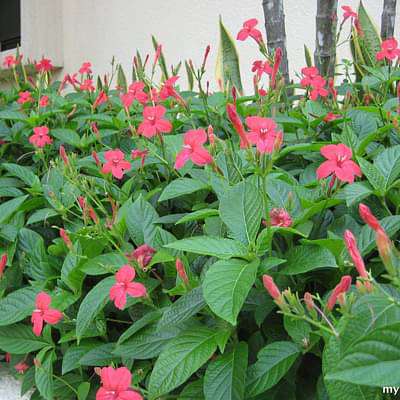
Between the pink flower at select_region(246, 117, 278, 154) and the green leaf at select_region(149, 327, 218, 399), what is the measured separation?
309 millimetres

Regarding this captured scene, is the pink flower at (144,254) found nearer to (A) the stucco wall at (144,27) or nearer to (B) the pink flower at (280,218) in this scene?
(B) the pink flower at (280,218)

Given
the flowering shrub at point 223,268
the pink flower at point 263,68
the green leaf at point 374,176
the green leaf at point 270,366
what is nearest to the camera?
the flowering shrub at point 223,268

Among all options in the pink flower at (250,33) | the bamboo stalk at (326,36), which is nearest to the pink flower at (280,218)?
the pink flower at (250,33)

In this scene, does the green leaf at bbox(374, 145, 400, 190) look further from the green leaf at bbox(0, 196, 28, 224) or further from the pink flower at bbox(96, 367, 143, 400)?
the green leaf at bbox(0, 196, 28, 224)

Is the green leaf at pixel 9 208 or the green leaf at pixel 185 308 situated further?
the green leaf at pixel 9 208

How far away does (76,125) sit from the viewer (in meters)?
2.18

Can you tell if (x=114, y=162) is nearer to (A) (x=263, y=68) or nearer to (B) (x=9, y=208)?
(B) (x=9, y=208)

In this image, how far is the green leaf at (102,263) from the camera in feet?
4.00

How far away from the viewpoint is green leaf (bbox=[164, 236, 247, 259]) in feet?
3.23

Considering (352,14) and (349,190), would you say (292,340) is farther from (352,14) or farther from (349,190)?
(352,14)

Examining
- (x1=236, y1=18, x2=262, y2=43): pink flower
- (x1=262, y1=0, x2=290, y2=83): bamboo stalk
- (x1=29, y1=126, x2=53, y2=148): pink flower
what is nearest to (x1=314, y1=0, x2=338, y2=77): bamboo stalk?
(x1=262, y1=0, x2=290, y2=83): bamboo stalk

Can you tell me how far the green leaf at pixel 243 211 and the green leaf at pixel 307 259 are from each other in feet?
0.24

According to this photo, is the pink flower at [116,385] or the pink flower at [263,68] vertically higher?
the pink flower at [263,68]

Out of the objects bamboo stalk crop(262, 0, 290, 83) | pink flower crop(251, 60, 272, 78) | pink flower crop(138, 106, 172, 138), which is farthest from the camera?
bamboo stalk crop(262, 0, 290, 83)
